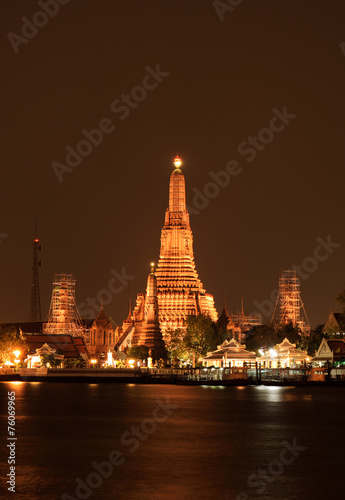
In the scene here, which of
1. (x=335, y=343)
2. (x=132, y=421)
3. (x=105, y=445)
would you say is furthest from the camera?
(x=335, y=343)


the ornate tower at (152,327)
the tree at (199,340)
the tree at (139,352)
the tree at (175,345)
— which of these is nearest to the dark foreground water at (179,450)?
the tree at (199,340)

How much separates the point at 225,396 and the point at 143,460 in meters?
48.7

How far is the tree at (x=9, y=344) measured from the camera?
137m

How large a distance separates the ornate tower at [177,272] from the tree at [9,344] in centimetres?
3016

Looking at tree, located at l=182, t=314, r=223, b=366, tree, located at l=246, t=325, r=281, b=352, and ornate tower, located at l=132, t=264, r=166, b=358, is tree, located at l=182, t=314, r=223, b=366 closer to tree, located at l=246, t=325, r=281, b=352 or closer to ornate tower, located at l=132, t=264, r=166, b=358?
tree, located at l=246, t=325, r=281, b=352

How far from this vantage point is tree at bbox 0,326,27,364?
137 meters

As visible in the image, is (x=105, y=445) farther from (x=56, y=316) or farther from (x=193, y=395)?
(x=56, y=316)

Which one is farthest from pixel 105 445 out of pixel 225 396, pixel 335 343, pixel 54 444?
pixel 335 343

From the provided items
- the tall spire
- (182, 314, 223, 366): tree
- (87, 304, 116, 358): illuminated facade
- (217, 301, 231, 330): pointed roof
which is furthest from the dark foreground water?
(87, 304, 116, 358): illuminated facade

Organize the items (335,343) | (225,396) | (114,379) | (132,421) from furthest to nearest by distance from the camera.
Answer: (114,379) < (335,343) < (225,396) < (132,421)

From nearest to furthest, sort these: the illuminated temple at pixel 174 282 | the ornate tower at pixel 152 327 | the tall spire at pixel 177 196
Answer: the ornate tower at pixel 152 327 → the illuminated temple at pixel 174 282 → the tall spire at pixel 177 196

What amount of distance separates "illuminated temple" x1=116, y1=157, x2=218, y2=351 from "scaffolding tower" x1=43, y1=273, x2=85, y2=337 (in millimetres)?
9433

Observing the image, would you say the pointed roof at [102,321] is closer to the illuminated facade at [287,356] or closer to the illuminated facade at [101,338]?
the illuminated facade at [101,338]

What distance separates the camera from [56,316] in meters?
181
